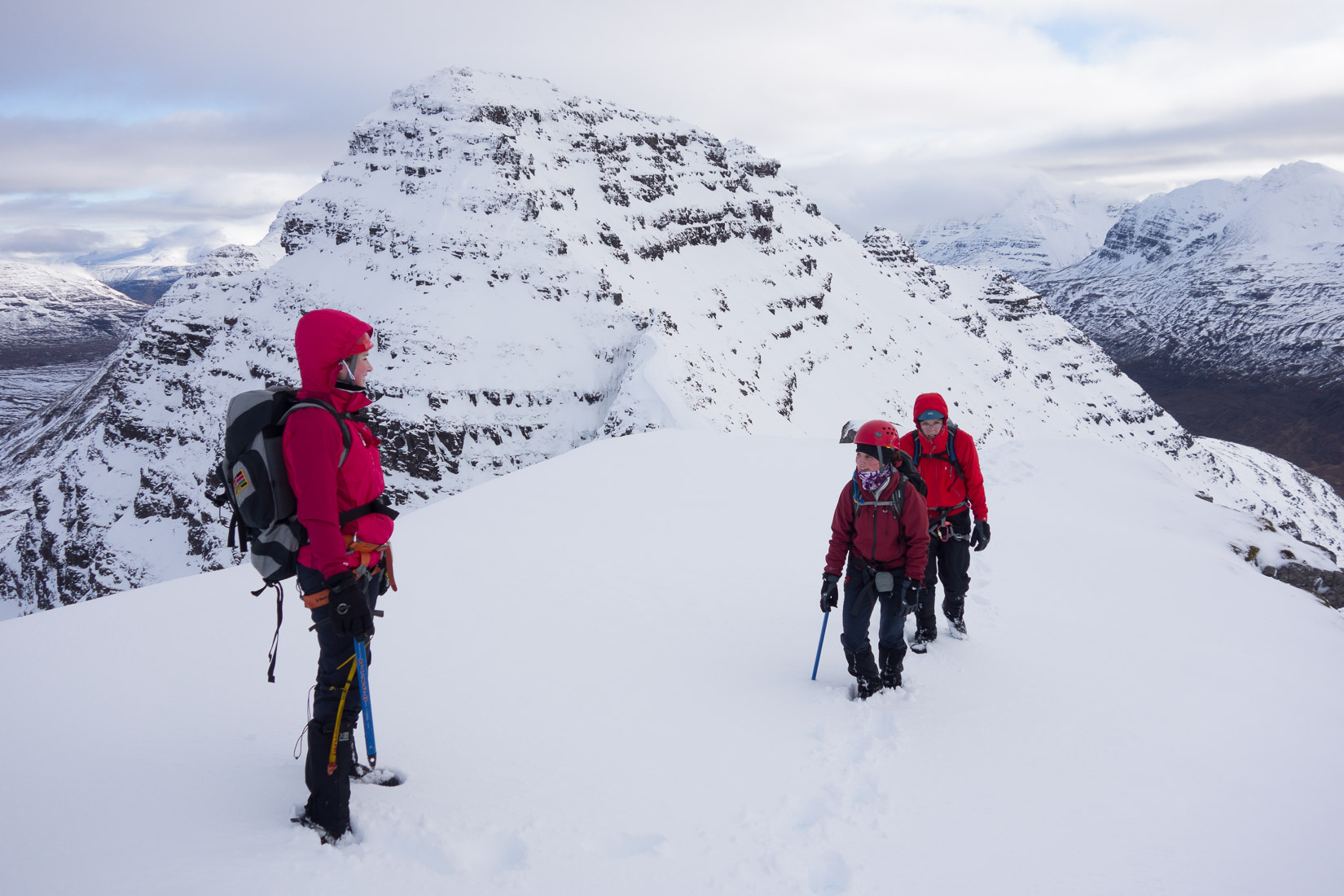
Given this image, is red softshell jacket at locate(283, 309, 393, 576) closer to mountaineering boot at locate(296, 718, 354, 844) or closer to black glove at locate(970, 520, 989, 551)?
mountaineering boot at locate(296, 718, 354, 844)

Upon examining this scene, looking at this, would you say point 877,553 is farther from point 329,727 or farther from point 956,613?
point 329,727

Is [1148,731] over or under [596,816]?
under

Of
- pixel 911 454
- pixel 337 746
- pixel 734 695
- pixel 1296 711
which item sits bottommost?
pixel 1296 711

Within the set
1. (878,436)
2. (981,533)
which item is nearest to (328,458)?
(878,436)

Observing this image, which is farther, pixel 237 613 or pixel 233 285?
pixel 233 285

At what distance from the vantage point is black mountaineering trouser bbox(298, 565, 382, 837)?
3.77 meters

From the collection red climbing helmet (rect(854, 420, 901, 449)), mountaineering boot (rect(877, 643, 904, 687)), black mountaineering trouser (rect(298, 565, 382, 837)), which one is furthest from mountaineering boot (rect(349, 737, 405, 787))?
red climbing helmet (rect(854, 420, 901, 449))

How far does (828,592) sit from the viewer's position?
5.93m

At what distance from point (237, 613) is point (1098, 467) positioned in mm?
17715

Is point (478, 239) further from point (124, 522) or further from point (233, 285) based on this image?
point (124, 522)

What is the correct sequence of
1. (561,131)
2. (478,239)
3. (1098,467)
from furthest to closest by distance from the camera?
(561,131) < (478,239) < (1098,467)

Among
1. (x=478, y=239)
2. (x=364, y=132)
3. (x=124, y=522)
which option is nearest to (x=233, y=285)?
(x=364, y=132)

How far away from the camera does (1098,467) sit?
645 inches

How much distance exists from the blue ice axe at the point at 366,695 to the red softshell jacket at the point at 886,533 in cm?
369
